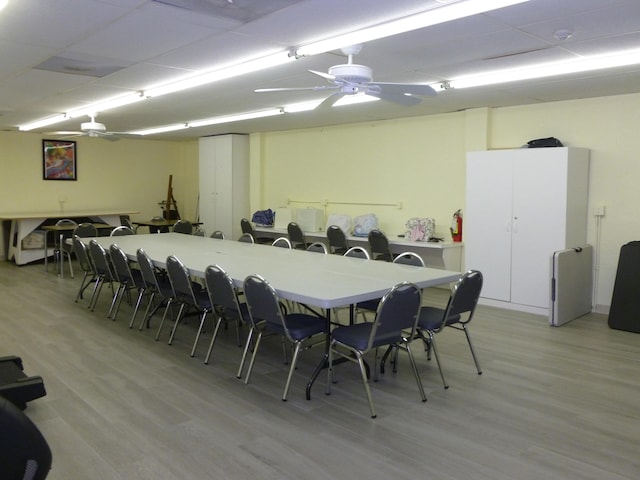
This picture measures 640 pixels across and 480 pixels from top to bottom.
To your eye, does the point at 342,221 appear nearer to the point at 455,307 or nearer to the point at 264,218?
the point at 264,218

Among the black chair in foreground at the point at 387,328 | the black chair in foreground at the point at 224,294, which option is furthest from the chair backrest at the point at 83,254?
the black chair in foreground at the point at 387,328

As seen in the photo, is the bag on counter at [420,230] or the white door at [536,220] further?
the bag on counter at [420,230]

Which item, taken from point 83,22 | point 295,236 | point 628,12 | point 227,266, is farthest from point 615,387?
point 295,236

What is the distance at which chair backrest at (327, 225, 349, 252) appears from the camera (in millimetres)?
7489

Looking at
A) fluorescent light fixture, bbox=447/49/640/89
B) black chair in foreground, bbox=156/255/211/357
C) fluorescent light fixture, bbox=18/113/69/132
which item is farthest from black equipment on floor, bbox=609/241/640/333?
fluorescent light fixture, bbox=18/113/69/132

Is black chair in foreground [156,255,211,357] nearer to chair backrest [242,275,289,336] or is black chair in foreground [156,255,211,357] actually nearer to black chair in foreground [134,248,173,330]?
black chair in foreground [134,248,173,330]

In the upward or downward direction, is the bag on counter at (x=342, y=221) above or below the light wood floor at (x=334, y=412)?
above

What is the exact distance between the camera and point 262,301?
363cm

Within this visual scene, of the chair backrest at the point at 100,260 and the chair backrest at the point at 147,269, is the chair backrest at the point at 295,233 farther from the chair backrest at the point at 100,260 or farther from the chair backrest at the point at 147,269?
the chair backrest at the point at 147,269

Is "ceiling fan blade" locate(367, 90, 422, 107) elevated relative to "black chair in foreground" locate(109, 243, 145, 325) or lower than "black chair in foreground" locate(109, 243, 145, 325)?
elevated

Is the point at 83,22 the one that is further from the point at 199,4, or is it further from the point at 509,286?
the point at 509,286

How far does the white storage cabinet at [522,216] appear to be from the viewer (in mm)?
5684

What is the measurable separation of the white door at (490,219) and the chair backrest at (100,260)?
13.4 ft

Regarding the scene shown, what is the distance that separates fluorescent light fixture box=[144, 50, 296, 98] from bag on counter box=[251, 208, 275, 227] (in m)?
3.55
